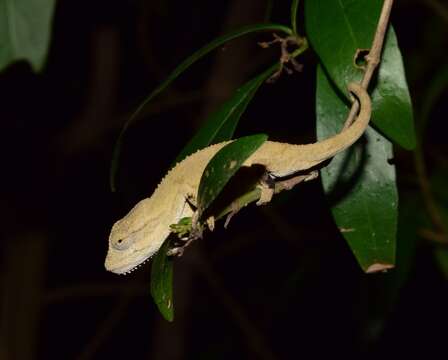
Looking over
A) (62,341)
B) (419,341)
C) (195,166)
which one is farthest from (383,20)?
(62,341)

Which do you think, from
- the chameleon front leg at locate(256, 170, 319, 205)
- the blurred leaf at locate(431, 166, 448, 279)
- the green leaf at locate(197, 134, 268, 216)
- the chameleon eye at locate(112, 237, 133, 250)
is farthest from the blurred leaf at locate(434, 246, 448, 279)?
the green leaf at locate(197, 134, 268, 216)

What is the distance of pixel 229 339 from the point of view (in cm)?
569

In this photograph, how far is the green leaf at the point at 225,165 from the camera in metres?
1.31

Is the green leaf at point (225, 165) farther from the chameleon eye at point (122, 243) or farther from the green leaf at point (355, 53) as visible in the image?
the chameleon eye at point (122, 243)

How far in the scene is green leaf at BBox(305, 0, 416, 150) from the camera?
1.78 metres

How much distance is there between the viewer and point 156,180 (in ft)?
21.1

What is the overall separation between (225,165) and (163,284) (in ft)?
1.47

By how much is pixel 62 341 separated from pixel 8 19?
6057 millimetres

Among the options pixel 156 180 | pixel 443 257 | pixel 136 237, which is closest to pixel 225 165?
pixel 136 237

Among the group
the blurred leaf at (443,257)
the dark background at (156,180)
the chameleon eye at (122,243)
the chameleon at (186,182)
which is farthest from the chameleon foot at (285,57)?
the blurred leaf at (443,257)

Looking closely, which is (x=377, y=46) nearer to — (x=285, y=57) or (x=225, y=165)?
(x=285, y=57)

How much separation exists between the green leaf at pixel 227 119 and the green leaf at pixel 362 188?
217 millimetres

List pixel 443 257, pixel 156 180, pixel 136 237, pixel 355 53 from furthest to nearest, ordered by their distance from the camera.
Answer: pixel 156 180
pixel 443 257
pixel 136 237
pixel 355 53

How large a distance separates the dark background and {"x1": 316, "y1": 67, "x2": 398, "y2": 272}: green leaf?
71 centimetres
